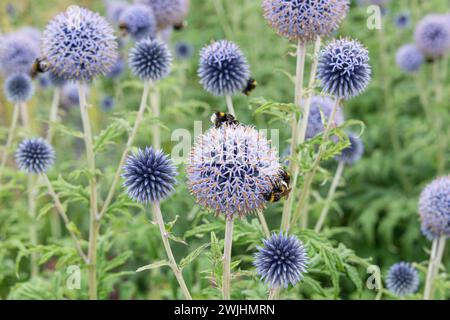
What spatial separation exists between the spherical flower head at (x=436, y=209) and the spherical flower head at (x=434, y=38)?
220 centimetres

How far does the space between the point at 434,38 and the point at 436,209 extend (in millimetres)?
2454

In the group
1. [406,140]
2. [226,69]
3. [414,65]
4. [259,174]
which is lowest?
[259,174]

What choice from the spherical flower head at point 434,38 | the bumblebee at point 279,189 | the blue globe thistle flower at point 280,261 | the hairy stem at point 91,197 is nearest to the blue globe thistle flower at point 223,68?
the hairy stem at point 91,197

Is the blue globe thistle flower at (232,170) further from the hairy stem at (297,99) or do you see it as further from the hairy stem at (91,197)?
the hairy stem at (91,197)

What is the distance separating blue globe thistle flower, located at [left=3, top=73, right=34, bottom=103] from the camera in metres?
4.15

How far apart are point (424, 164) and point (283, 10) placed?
341 centimetres

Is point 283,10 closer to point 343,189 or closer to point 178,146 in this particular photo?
point 178,146

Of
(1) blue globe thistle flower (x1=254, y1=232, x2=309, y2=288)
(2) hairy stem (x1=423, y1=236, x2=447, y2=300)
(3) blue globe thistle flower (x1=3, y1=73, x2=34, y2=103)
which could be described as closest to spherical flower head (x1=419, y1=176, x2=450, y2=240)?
(2) hairy stem (x1=423, y1=236, x2=447, y2=300)

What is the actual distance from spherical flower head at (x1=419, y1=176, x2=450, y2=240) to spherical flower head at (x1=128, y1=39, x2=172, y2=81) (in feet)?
5.65

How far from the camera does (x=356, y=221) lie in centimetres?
538

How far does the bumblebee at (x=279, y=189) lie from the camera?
2.33m

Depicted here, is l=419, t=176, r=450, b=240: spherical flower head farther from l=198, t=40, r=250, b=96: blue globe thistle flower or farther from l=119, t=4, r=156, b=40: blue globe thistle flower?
l=119, t=4, r=156, b=40: blue globe thistle flower

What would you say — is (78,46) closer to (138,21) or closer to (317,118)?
(138,21)
